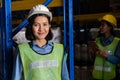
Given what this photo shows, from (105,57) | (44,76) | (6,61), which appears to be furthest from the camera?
(105,57)

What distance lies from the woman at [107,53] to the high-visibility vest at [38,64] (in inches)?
59.1

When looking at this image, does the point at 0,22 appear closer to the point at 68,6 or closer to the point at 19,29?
the point at 19,29

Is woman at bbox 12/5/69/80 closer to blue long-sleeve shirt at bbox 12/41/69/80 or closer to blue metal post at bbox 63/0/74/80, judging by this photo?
blue long-sleeve shirt at bbox 12/41/69/80

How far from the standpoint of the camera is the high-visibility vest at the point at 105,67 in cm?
428

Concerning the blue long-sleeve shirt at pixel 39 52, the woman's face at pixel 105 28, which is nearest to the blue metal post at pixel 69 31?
the blue long-sleeve shirt at pixel 39 52

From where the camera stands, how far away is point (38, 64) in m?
2.79

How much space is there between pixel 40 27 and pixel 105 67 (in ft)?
5.83

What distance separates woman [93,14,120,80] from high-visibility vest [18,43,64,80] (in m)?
1.50

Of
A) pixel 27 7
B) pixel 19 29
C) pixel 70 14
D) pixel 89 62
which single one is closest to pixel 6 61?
pixel 19 29

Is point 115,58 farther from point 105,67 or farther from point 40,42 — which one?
point 40,42

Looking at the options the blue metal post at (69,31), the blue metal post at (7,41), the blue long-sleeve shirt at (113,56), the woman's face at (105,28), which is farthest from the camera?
the woman's face at (105,28)

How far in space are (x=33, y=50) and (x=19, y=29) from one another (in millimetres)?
486

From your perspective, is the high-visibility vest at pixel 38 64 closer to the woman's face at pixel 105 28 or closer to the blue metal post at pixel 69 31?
the blue metal post at pixel 69 31

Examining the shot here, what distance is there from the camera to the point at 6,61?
3.09 meters
